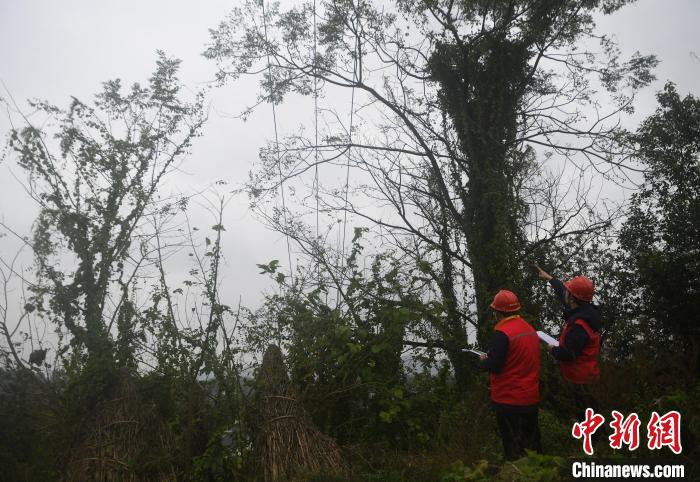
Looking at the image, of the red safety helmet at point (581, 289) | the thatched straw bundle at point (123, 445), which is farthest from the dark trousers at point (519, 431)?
the thatched straw bundle at point (123, 445)

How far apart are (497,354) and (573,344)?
635mm

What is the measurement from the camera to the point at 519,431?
14.4 ft

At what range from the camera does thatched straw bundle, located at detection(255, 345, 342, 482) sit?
516cm

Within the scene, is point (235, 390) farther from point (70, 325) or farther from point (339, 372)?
point (70, 325)

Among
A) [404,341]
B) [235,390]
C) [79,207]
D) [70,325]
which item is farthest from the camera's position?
[79,207]

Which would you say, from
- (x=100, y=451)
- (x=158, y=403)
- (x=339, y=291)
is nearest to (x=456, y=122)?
(x=339, y=291)

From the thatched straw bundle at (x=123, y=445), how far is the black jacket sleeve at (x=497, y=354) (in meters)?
3.48

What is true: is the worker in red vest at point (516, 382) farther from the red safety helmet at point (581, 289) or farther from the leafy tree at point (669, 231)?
the leafy tree at point (669, 231)

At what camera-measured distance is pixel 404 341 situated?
657cm

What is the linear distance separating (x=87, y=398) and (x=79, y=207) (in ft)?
11.9

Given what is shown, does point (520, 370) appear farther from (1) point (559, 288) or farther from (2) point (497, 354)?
(1) point (559, 288)

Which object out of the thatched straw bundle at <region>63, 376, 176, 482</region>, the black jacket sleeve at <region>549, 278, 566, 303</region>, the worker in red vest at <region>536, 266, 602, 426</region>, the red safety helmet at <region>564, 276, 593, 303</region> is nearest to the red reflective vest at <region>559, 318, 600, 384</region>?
the worker in red vest at <region>536, 266, 602, 426</region>

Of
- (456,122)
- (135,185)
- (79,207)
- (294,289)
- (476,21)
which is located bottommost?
(294,289)

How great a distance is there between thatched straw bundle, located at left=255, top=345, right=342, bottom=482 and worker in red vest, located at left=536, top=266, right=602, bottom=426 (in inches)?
94.2
